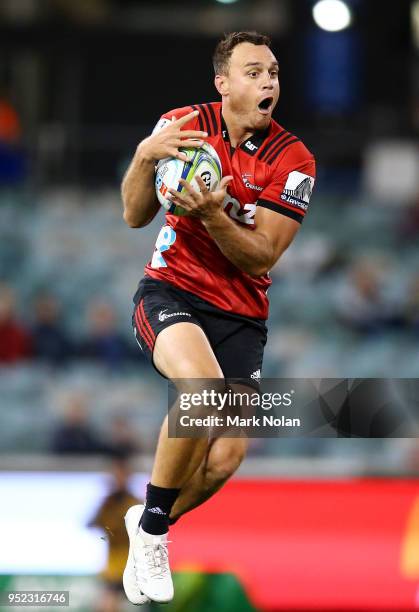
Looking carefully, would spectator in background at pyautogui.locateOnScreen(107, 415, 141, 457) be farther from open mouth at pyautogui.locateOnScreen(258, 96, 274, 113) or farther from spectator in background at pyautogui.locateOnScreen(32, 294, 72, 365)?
open mouth at pyautogui.locateOnScreen(258, 96, 274, 113)

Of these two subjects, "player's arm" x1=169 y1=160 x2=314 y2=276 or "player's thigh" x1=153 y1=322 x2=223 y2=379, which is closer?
"player's arm" x1=169 y1=160 x2=314 y2=276

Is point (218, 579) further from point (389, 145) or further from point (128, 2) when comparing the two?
point (128, 2)

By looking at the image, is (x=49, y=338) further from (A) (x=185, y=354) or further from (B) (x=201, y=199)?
(B) (x=201, y=199)

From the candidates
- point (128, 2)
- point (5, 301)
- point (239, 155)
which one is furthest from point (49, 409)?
point (128, 2)

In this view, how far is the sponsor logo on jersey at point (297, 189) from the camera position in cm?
511

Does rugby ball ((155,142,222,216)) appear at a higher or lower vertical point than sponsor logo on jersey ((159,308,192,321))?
higher

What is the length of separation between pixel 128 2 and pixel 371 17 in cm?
562

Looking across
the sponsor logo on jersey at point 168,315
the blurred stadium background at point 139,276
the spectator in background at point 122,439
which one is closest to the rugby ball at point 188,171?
the sponsor logo on jersey at point 168,315

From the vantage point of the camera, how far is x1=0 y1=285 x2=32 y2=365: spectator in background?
38.0 ft

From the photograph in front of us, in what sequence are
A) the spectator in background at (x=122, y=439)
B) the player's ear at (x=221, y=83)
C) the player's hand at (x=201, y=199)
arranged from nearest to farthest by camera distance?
the player's hand at (x=201, y=199) → the player's ear at (x=221, y=83) → the spectator in background at (x=122, y=439)

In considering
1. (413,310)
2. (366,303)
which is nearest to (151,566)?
(413,310)

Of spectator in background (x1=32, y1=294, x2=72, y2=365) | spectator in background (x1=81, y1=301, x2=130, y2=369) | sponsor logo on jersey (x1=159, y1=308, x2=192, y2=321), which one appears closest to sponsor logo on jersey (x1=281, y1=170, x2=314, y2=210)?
sponsor logo on jersey (x1=159, y1=308, x2=192, y2=321)

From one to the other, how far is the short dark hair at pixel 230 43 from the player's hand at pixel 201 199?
550mm

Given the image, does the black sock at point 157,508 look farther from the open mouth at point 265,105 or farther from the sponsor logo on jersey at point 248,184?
the open mouth at point 265,105
